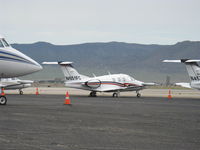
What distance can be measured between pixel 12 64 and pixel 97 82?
64.7ft

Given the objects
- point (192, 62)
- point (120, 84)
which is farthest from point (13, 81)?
point (192, 62)

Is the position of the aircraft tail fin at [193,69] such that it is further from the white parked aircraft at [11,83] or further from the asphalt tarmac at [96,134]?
the asphalt tarmac at [96,134]

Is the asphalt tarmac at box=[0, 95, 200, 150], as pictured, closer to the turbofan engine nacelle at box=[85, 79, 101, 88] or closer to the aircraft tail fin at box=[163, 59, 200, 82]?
the aircraft tail fin at box=[163, 59, 200, 82]

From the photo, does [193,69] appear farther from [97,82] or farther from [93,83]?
[93,83]

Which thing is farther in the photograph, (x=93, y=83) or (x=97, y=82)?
(x=97, y=82)

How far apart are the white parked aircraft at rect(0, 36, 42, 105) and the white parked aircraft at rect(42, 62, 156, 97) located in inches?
715

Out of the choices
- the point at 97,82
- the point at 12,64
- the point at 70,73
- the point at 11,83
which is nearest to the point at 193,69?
the point at 97,82

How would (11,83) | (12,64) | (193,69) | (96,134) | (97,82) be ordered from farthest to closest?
1. (11,83)
2. (97,82)
3. (193,69)
4. (12,64)
5. (96,134)

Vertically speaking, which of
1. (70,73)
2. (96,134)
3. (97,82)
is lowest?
(96,134)

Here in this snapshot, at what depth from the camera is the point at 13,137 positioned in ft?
34.9

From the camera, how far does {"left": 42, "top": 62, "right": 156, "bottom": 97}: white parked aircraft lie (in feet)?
128

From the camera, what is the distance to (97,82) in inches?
1559

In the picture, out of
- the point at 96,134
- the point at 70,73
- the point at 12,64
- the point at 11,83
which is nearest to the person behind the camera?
the point at 96,134

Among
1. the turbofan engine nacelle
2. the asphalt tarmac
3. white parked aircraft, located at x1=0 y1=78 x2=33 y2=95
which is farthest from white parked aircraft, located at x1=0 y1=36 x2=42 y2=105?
→ white parked aircraft, located at x1=0 y1=78 x2=33 y2=95
